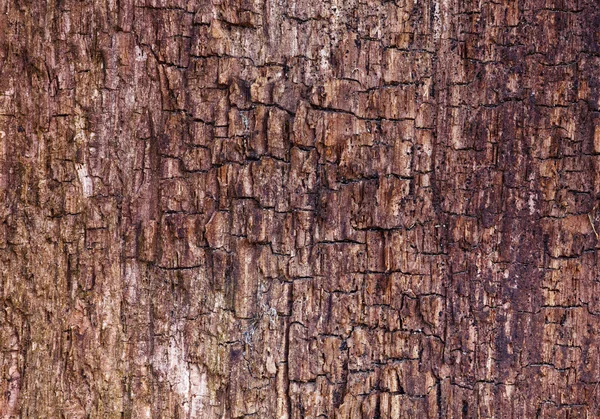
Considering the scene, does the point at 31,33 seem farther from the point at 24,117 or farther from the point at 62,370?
the point at 62,370

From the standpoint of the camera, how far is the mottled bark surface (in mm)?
1407

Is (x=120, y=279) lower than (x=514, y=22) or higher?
lower

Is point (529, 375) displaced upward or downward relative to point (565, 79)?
downward

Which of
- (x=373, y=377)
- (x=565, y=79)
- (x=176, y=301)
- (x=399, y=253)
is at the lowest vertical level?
(x=373, y=377)

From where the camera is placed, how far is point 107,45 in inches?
55.9

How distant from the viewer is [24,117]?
55.9 inches

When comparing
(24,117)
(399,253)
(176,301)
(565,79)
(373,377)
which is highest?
(565,79)

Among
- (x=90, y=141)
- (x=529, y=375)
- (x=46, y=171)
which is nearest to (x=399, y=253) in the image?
(x=529, y=375)

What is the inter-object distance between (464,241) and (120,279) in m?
1.10

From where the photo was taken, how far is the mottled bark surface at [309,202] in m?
1.41

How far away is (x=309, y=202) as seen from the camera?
1.42 metres

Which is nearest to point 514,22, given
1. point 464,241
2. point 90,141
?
point 464,241

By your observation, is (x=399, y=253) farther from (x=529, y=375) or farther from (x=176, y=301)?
(x=176, y=301)

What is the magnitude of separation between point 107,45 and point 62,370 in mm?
1042
